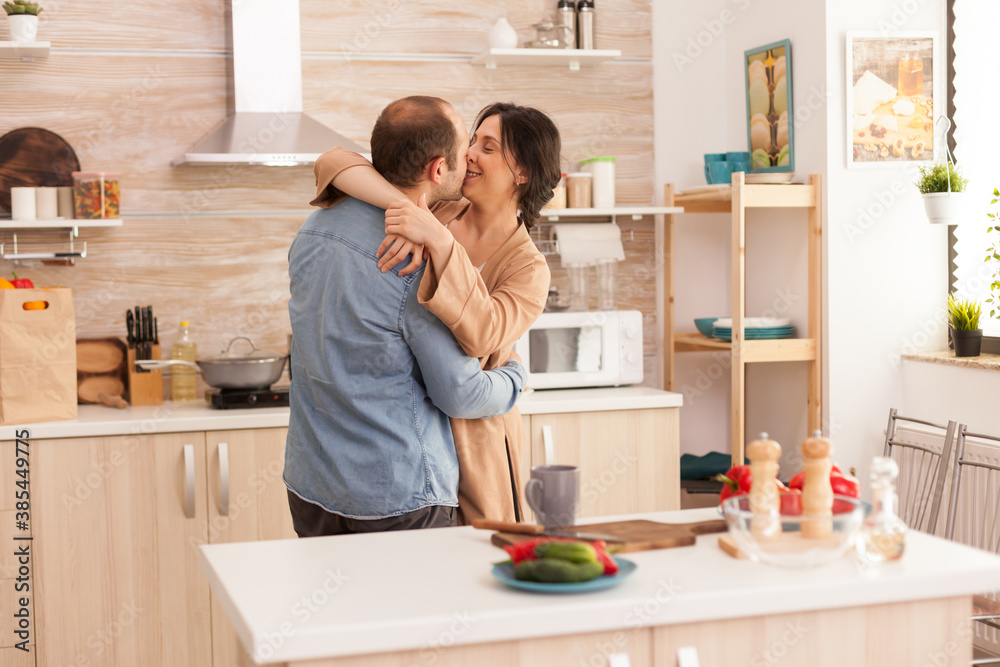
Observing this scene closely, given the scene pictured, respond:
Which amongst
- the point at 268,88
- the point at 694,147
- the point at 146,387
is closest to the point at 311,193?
the point at 268,88

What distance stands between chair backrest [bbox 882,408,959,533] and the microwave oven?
84cm

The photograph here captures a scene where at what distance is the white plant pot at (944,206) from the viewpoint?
290cm

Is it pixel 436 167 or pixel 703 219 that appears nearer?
pixel 436 167

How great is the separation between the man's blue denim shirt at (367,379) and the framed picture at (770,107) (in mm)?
2055

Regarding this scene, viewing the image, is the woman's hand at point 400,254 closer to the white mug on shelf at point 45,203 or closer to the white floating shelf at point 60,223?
the white floating shelf at point 60,223

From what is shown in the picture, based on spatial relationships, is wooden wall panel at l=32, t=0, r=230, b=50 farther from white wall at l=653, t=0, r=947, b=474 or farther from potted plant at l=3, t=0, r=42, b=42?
white wall at l=653, t=0, r=947, b=474

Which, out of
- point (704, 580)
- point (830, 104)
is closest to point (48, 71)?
point (830, 104)

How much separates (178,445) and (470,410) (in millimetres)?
1415

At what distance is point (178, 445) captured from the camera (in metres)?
2.78

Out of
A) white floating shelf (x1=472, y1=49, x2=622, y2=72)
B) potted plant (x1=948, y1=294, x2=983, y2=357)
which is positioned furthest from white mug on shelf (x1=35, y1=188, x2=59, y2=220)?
potted plant (x1=948, y1=294, x2=983, y2=357)

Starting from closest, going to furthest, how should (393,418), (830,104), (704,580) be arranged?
(704,580) → (393,418) → (830,104)

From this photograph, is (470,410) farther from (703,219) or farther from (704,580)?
(703,219)

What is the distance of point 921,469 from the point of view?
9.28 ft

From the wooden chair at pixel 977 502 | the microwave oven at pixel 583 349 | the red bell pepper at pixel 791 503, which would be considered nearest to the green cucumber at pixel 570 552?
the red bell pepper at pixel 791 503
